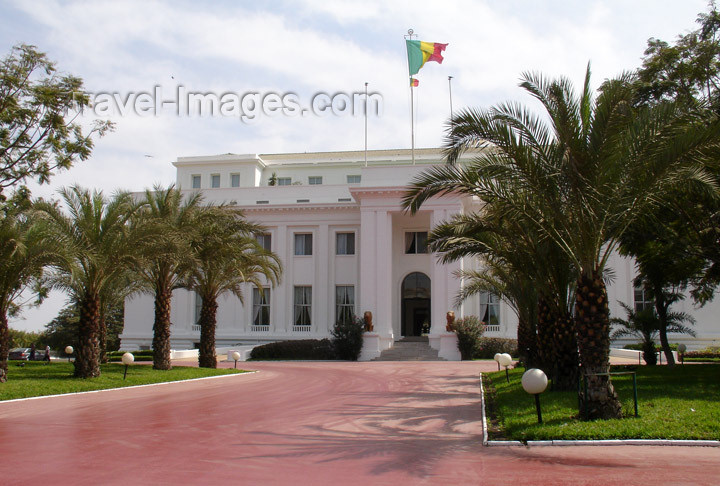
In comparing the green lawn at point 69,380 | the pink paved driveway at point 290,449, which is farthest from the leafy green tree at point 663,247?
the green lawn at point 69,380

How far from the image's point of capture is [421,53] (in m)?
37.3

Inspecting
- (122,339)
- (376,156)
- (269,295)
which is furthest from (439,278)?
(122,339)

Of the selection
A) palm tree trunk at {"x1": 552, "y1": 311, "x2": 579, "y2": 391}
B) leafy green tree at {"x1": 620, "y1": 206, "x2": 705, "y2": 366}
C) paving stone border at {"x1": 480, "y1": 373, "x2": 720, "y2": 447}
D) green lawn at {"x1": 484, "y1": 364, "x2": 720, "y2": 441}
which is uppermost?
leafy green tree at {"x1": 620, "y1": 206, "x2": 705, "y2": 366}

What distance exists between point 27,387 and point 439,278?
77.5ft

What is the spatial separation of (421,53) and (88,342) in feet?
86.4

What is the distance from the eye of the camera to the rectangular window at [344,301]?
39.4 m

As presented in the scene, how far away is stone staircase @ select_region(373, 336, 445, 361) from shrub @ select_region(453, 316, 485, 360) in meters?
1.27

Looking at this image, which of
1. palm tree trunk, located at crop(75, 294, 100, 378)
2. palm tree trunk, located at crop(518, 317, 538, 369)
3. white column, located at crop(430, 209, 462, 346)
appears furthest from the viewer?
white column, located at crop(430, 209, 462, 346)

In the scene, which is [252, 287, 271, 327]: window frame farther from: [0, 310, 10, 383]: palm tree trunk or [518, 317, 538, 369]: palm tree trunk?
[0, 310, 10, 383]: palm tree trunk

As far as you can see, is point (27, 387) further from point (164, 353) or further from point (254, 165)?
point (254, 165)

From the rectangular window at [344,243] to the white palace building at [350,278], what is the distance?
6 cm

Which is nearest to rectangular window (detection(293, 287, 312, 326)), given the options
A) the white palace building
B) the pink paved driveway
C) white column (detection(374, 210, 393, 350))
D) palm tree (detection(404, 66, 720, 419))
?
the white palace building

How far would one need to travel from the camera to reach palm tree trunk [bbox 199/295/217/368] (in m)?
24.6

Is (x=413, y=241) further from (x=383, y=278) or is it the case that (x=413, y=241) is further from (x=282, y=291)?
(x=282, y=291)
